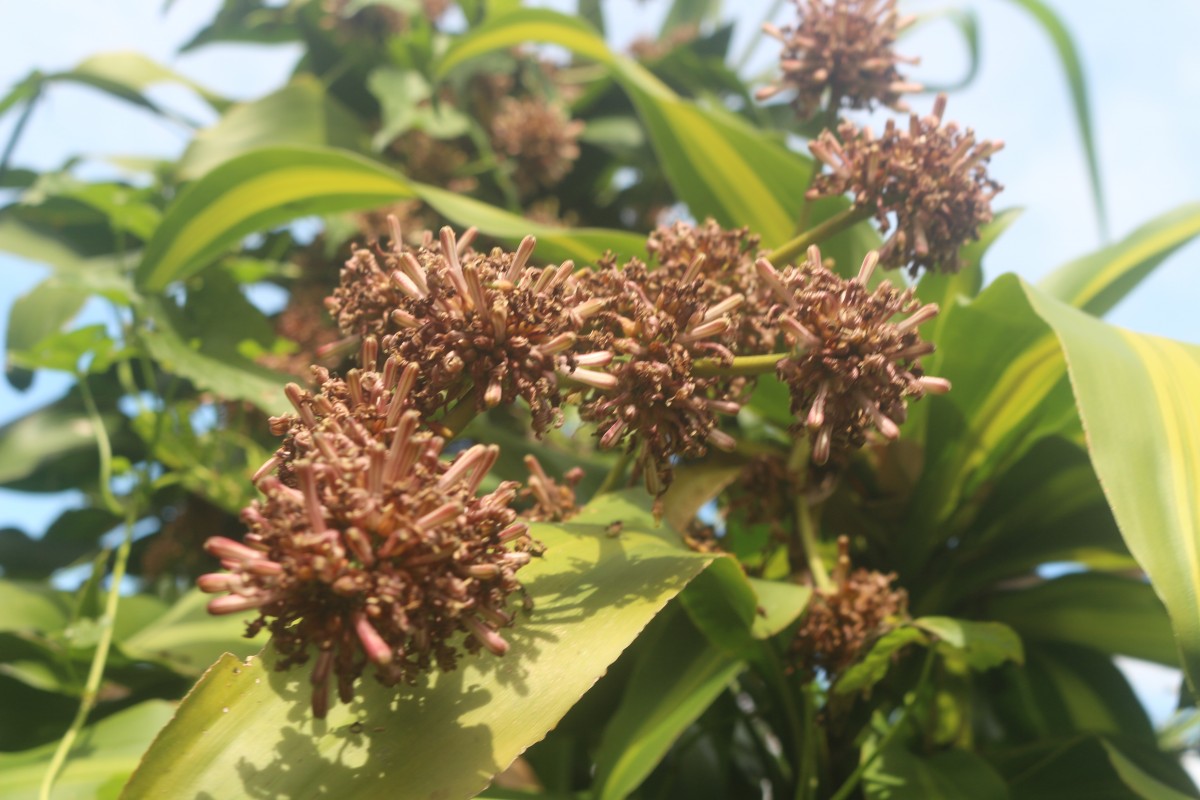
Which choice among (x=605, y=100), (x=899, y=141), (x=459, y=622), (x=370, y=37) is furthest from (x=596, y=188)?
(x=459, y=622)

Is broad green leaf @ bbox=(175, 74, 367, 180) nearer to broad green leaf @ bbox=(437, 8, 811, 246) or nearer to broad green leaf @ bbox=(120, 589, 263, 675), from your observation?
broad green leaf @ bbox=(437, 8, 811, 246)

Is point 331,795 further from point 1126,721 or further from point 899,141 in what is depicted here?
point 1126,721

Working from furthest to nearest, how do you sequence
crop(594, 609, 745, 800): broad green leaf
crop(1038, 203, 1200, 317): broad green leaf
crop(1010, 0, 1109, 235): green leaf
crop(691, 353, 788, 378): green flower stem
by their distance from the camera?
crop(1010, 0, 1109, 235): green leaf < crop(1038, 203, 1200, 317): broad green leaf < crop(594, 609, 745, 800): broad green leaf < crop(691, 353, 788, 378): green flower stem

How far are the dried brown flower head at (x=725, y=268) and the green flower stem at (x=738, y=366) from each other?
32mm

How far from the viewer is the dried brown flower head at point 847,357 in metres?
0.43

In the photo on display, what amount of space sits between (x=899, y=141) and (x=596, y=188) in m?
0.96

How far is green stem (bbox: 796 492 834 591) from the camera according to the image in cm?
61

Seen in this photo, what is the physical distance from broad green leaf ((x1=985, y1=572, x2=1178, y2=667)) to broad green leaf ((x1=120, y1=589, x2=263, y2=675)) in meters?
0.63

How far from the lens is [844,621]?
23.2 inches

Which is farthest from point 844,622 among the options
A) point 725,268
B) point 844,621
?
point 725,268

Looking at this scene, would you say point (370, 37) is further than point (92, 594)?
Yes

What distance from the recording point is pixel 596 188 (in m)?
1.46

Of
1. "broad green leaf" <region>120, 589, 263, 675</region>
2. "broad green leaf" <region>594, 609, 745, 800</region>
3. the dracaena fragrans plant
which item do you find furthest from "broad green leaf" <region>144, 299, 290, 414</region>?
"broad green leaf" <region>594, 609, 745, 800</region>

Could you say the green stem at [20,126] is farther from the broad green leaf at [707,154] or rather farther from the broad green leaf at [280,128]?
the broad green leaf at [707,154]
